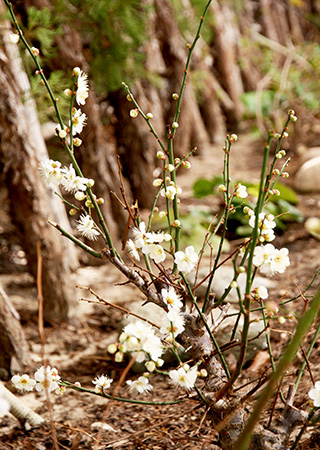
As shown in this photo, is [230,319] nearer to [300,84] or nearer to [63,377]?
[63,377]

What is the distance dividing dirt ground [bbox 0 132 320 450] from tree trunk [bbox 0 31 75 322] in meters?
0.16

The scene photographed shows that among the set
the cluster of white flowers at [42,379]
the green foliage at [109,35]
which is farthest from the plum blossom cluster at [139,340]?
the green foliage at [109,35]

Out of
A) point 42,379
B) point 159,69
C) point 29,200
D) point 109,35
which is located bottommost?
point 42,379

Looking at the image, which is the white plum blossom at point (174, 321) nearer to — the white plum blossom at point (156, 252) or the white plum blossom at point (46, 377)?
the white plum blossom at point (156, 252)

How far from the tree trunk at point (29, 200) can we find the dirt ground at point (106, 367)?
161 mm

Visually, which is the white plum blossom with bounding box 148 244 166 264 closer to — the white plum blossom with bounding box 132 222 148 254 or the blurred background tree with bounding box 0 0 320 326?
the white plum blossom with bounding box 132 222 148 254

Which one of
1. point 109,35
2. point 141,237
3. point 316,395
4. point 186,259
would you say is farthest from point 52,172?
point 109,35

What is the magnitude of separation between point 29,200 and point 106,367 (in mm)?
839

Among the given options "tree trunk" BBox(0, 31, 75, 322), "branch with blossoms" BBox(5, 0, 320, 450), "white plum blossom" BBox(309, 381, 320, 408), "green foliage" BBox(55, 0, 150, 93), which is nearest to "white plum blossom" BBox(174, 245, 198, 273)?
"branch with blossoms" BBox(5, 0, 320, 450)

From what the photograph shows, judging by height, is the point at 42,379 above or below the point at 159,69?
below

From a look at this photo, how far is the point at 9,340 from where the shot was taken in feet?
6.61

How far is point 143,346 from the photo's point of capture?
94cm

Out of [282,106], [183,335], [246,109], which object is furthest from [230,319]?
[246,109]

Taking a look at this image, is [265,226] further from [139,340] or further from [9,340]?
[9,340]
